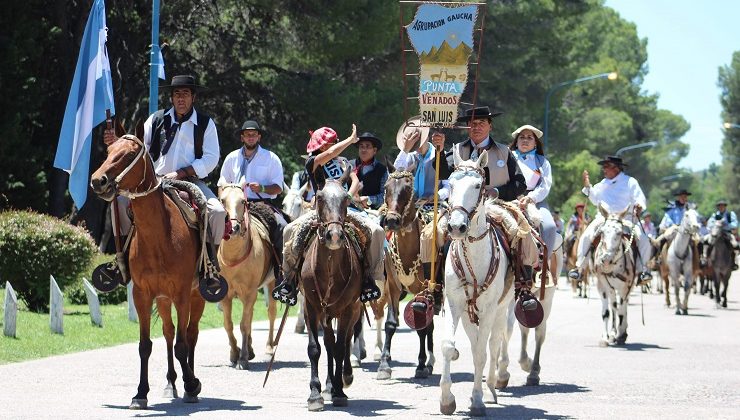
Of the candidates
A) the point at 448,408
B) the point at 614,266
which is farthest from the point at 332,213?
the point at 614,266

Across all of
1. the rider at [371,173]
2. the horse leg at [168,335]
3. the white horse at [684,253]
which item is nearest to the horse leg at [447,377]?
the horse leg at [168,335]

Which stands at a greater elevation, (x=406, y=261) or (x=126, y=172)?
(x=126, y=172)

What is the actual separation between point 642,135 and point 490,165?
10634 cm

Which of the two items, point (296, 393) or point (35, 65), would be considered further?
point (35, 65)

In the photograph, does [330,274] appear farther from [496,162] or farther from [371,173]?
[371,173]

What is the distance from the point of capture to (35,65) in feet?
108

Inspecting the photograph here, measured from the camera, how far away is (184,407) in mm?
12945

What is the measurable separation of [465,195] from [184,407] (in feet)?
11.5

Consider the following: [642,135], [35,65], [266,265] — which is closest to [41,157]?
[35,65]

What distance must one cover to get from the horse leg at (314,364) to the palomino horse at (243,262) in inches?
144

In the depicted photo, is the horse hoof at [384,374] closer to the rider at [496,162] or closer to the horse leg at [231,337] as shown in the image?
the horse leg at [231,337]

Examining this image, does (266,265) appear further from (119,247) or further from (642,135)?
(642,135)

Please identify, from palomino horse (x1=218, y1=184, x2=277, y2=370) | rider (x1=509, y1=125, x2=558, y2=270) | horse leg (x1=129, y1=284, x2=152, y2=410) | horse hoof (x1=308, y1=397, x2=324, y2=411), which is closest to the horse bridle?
horse leg (x1=129, y1=284, x2=152, y2=410)

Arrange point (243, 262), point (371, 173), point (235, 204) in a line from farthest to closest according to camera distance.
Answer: point (243, 262), point (371, 173), point (235, 204)
